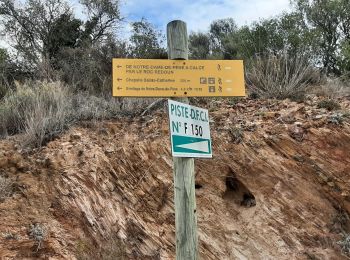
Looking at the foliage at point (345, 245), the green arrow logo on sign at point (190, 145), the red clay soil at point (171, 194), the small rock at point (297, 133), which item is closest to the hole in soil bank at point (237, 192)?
the red clay soil at point (171, 194)

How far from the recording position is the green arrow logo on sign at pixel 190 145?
11.8ft

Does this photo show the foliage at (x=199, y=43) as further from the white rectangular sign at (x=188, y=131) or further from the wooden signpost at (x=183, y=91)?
the white rectangular sign at (x=188, y=131)

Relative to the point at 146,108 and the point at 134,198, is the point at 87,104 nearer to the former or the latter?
the point at 146,108

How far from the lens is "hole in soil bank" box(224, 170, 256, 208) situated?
6.21 metres

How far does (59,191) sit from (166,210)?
4.61 ft

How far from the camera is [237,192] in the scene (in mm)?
6328

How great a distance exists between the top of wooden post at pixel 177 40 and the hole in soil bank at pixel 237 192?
2.67 m

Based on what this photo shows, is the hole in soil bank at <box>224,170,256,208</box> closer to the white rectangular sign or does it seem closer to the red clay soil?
the red clay soil

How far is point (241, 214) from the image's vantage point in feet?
20.0

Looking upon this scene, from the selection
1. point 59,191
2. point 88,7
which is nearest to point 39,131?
point 59,191

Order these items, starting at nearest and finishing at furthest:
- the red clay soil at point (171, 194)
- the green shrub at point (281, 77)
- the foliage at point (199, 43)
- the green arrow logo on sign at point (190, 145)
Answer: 1. the green arrow logo on sign at point (190, 145)
2. the red clay soil at point (171, 194)
3. the green shrub at point (281, 77)
4. the foliage at point (199, 43)

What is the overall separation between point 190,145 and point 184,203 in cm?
49

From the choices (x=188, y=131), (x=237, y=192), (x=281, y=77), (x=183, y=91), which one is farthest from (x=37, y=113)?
(x=281, y=77)

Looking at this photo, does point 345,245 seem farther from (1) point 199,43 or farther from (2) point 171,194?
(1) point 199,43
